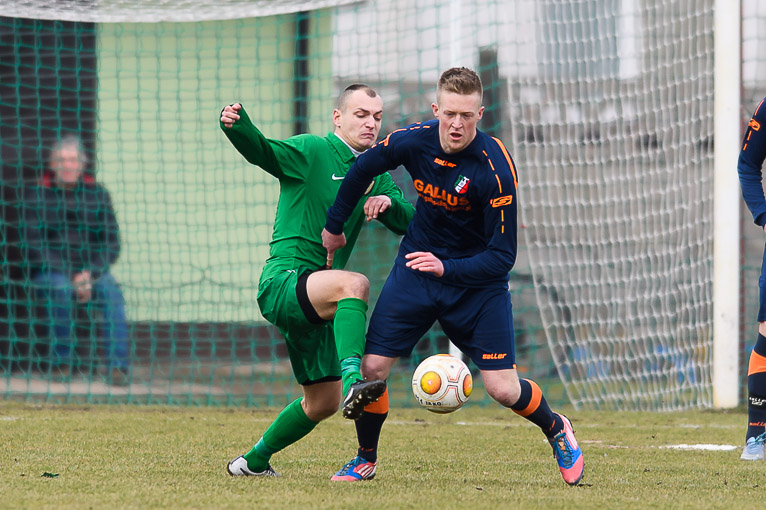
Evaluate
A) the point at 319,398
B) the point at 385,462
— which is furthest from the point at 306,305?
the point at 385,462

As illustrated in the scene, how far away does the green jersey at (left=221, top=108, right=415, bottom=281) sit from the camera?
5.16 meters

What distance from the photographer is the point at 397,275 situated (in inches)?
203

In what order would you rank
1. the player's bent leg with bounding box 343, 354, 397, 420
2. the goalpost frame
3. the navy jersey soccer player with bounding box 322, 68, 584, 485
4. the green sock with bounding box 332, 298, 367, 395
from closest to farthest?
the player's bent leg with bounding box 343, 354, 397, 420, the green sock with bounding box 332, 298, 367, 395, the navy jersey soccer player with bounding box 322, 68, 584, 485, the goalpost frame

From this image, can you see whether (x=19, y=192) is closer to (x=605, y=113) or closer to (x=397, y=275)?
(x=605, y=113)

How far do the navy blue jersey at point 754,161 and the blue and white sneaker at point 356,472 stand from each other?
2.54m

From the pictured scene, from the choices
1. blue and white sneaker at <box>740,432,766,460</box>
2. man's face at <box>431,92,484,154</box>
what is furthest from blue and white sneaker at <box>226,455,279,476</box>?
blue and white sneaker at <box>740,432,766,460</box>

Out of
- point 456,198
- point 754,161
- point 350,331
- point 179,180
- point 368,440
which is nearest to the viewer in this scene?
point 350,331

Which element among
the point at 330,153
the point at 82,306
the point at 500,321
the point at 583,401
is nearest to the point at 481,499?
the point at 500,321

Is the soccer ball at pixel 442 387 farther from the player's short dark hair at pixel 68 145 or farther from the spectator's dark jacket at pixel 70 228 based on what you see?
the player's short dark hair at pixel 68 145

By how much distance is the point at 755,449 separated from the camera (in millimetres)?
5902

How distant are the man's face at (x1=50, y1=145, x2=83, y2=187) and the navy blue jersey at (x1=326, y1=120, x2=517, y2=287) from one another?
582cm

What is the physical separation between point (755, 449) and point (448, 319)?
2.14m

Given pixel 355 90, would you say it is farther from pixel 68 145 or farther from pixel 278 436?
pixel 68 145

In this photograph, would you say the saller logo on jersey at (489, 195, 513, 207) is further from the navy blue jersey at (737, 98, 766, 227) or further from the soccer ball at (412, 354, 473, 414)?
the navy blue jersey at (737, 98, 766, 227)
